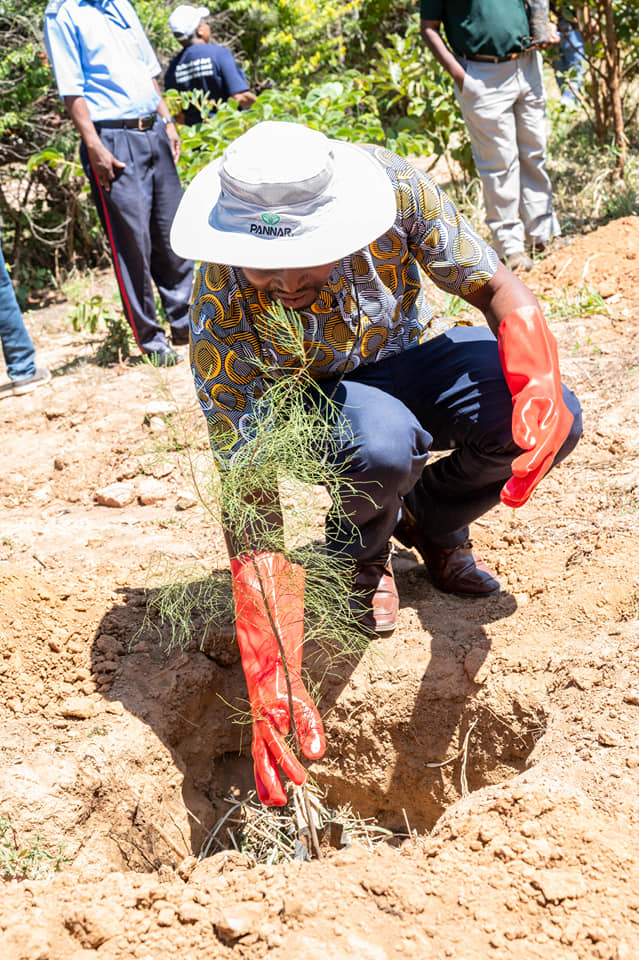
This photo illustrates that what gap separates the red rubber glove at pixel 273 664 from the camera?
1.87 m

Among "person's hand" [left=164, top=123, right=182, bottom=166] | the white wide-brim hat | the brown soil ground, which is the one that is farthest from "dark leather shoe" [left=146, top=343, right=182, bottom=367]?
the white wide-brim hat

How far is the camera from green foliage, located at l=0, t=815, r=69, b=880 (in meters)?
1.89

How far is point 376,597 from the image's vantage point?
248 centimetres

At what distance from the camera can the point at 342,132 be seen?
5.21 meters

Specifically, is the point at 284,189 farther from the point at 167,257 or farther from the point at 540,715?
the point at 167,257

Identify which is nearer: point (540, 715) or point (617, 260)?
point (540, 715)

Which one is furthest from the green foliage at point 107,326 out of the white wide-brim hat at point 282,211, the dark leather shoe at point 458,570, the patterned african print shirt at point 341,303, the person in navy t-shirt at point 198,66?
the white wide-brim hat at point 282,211

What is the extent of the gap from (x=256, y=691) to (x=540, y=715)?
2.34ft

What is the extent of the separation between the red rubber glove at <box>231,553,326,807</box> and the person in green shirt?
3424 millimetres

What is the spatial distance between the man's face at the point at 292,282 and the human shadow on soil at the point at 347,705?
2.76ft

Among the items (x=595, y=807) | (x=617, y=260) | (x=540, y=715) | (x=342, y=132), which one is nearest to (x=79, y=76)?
(x=342, y=132)

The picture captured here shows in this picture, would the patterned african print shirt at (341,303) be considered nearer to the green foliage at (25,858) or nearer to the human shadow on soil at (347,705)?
the human shadow on soil at (347,705)

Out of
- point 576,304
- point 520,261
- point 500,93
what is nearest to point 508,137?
point 500,93

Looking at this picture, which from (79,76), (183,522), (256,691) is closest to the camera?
(256,691)
